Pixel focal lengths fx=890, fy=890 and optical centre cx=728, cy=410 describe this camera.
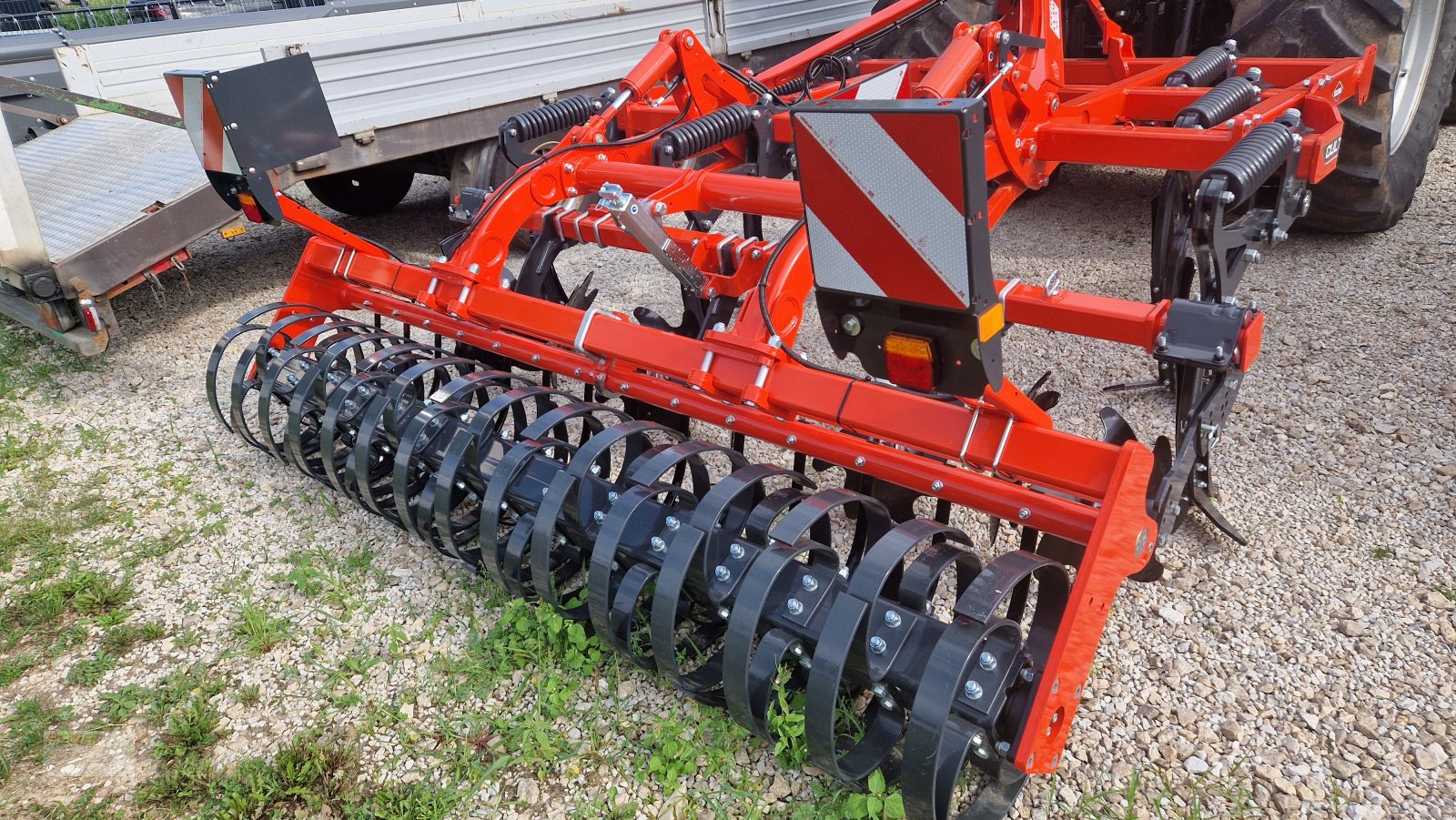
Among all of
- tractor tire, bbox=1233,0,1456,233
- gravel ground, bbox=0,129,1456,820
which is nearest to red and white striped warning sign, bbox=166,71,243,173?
gravel ground, bbox=0,129,1456,820

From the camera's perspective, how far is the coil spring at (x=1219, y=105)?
8.88 feet

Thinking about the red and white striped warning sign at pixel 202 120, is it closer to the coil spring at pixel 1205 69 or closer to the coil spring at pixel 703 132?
the coil spring at pixel 703 132

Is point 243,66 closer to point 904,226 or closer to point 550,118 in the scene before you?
point 550,118

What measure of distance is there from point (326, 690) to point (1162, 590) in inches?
86.0

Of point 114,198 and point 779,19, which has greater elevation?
point 779,19

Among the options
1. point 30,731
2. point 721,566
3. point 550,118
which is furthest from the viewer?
point 550,118

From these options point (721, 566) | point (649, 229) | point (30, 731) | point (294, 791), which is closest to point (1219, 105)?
point (649, 229)

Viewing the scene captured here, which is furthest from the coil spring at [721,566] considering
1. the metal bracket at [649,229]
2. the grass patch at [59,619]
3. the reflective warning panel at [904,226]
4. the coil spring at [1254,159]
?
the coil spring at [1254,159]

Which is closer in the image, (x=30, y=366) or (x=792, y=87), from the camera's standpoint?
(x=792, y=87)

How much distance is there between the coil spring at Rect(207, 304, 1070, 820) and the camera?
1578mm

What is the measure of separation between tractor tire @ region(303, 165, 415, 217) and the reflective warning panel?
512 cm

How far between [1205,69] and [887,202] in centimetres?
234

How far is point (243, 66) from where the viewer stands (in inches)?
169

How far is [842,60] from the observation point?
13.4 ft
